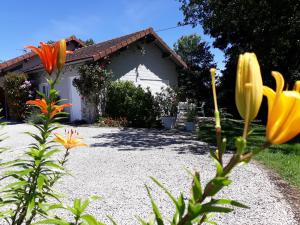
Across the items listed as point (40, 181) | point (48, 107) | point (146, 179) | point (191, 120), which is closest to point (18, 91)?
point (191, 120)

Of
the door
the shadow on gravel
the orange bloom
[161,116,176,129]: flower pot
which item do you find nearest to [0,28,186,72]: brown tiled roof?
the door

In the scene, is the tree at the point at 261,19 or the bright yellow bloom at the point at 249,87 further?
the tree at the point at 261,19

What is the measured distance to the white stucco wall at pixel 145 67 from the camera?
1775 centimetres

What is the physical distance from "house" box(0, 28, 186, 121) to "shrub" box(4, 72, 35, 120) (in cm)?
92

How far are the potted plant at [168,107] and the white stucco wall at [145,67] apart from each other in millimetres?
1361

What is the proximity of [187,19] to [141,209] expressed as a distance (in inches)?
427

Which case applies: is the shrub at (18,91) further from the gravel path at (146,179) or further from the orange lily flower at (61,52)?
the orange lily flower at (61,52)

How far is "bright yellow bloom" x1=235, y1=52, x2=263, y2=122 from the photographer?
0.60 metres

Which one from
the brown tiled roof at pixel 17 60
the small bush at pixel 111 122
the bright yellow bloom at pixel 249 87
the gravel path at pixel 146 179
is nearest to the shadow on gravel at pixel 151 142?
the gravel path at pixel 146 179

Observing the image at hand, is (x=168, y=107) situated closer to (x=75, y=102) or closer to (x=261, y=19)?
(x=75, y=102)

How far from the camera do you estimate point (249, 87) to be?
0.60 m

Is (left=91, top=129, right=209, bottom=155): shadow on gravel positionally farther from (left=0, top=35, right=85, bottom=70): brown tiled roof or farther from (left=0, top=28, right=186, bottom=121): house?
(left=0, top=35, right=85, bottom=70): brown tiled roof

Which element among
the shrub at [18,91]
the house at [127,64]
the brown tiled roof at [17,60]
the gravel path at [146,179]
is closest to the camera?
the gravel path at [146,179]

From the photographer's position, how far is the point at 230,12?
1198 centimetres
